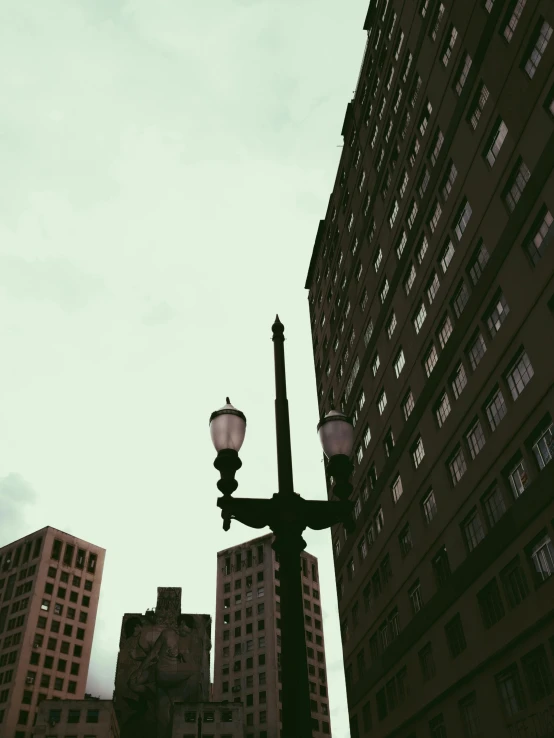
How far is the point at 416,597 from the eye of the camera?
35.8m

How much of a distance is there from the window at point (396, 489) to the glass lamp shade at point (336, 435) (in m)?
31.7

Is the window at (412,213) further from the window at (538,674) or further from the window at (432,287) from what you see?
the window at (538,674)

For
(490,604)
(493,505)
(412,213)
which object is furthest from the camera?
(412,213)

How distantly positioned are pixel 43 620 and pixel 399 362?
319ft

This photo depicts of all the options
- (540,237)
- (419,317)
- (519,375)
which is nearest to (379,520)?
(419,317)

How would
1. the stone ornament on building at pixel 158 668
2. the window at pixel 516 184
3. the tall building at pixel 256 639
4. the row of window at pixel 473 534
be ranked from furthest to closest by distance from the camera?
the tall building at pixel 256 639 < the stone ornament on building at pixel 158 668 < the window at pixel 516 184 < the row of window at pixel 473 534

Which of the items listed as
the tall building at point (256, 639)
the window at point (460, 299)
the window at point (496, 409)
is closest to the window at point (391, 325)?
the window at point (460, 299)

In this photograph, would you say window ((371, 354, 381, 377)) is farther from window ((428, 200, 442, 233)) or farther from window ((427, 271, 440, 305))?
window ((428, 200, 442, 233))

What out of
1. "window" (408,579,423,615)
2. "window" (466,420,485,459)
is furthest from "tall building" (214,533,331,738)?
"window" (466,420,485,459)

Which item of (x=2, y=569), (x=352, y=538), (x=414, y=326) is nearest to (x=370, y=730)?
(x=352, y=538)

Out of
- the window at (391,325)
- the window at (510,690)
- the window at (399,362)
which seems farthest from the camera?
the window at (391,325)

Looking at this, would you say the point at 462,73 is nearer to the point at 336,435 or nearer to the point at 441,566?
the point at 441,566

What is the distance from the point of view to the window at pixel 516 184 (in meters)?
27.4

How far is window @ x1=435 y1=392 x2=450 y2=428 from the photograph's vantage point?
33.8 metres
